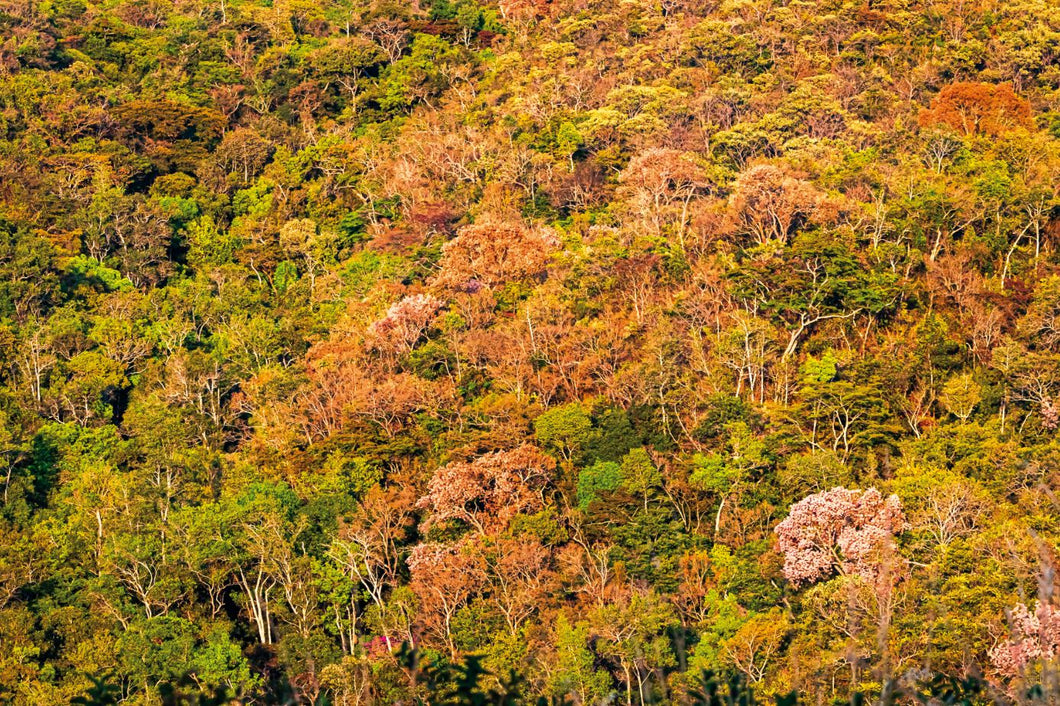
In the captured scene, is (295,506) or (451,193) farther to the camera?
(451,193)

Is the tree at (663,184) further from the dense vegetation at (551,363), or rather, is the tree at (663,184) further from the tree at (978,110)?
the tree at (978,110)

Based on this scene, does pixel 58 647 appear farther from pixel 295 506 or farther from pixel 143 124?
pixel 143 124

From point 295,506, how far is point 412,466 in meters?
3.81

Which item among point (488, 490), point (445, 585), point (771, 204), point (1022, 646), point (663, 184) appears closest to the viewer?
point (1022, 646)

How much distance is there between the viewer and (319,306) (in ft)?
179

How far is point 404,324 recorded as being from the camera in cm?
4850

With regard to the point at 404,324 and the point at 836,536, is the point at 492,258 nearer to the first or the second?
the point at 404,324

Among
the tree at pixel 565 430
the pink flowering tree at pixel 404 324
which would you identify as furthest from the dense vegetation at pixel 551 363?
the pink flowering tree at pixel 404 324

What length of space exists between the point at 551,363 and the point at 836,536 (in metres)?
13.6

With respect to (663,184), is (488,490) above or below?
below

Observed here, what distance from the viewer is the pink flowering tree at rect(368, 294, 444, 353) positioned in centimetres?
4794

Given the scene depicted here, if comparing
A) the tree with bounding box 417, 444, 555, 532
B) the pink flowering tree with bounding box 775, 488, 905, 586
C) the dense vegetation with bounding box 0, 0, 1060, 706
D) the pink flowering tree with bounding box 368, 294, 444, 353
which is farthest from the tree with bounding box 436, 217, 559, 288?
the pink flowering tree with bounding box 775, 488, 905, 586

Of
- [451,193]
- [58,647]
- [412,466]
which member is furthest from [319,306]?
[58,647]

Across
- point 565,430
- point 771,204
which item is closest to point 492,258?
point 771,204
